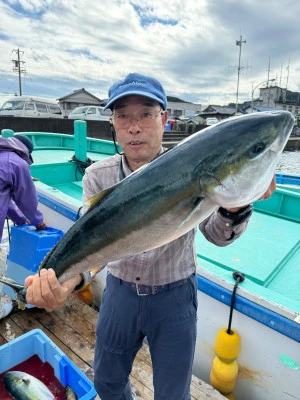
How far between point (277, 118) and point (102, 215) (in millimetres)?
985

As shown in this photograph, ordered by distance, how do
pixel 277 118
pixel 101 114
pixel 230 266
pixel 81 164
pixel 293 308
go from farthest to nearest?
pixel 101 114 < pixel 81 164 < pixel 230 266 < pixel 293 308 < pixel 277 118

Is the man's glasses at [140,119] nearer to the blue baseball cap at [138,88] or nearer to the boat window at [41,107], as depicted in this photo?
the blue baseball cap at [138,88]

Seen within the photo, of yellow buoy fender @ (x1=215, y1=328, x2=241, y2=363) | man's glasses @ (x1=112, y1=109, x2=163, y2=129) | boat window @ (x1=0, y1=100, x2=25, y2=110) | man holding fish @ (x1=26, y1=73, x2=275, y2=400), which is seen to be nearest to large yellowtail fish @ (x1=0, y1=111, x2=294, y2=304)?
man holding fish @ (x1=26, y1=73, x2=275, y2=400)

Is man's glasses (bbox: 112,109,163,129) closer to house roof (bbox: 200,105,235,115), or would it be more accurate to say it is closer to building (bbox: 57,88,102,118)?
building (bbox: 57,88,102,118)

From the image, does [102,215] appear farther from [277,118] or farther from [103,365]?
[103,365]

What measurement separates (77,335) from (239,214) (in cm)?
302

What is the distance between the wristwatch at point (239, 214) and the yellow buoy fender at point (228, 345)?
Answer: 1.60 m

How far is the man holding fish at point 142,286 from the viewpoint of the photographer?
5.63ft

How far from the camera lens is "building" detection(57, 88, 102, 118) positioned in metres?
49.2

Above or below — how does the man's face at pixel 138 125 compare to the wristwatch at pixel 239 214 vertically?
above

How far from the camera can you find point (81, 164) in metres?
8.31

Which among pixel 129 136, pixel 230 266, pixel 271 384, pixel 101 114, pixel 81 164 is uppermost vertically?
pixel 101 114

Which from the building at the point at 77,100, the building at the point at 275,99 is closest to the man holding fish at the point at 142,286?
the building at the point at 77,100

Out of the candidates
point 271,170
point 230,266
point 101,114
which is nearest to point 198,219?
point 271,170
